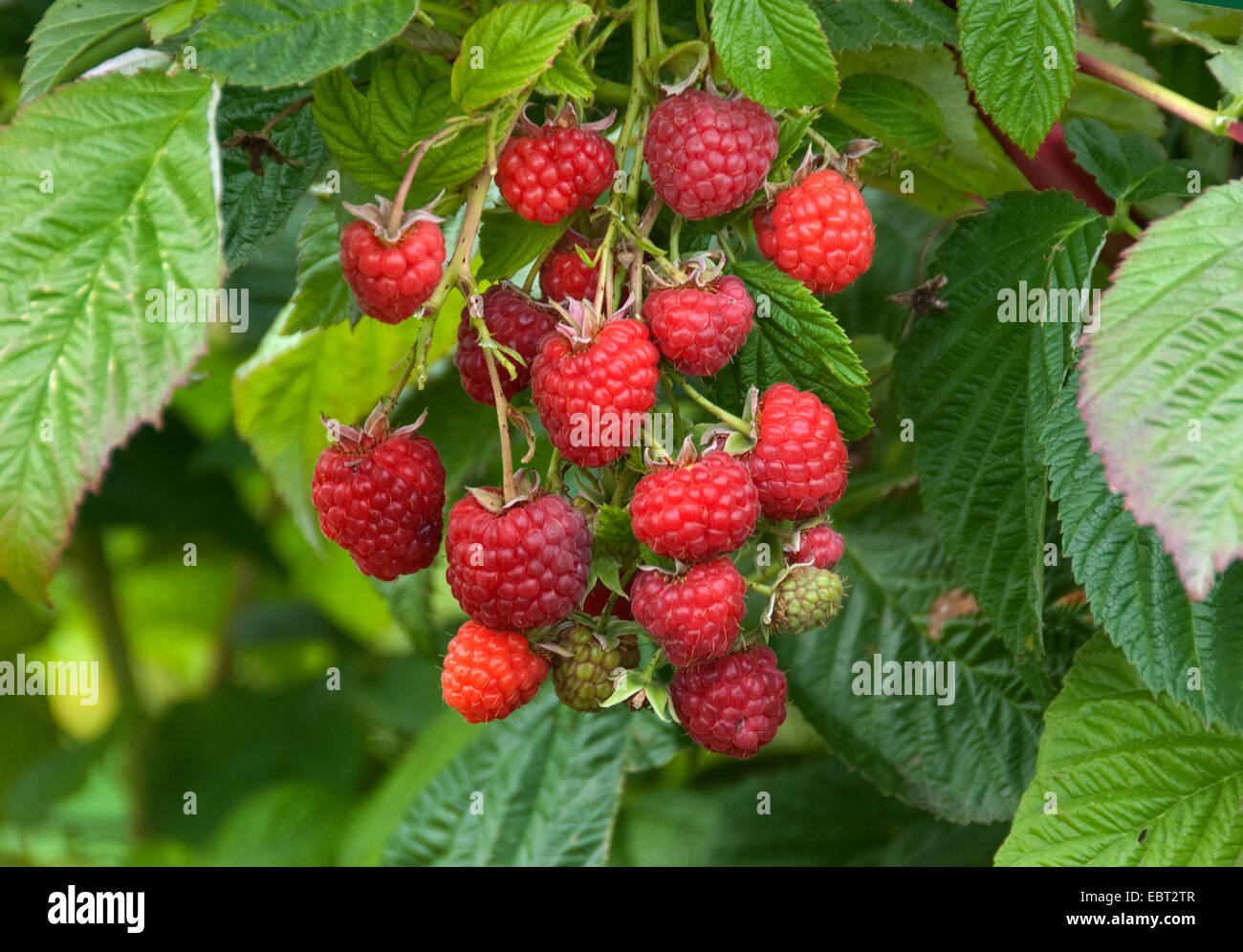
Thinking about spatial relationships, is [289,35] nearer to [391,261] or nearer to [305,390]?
[391,261]

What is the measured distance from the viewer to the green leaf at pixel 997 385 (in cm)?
67

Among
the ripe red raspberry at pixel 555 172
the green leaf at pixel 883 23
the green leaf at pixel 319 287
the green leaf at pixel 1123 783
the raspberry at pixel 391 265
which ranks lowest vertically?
the green leaf at pixel 1123 783

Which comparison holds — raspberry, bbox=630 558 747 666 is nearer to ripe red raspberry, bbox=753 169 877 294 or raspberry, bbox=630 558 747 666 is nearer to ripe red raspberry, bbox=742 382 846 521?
ripe red raspberry, bbox=742 382 846 521

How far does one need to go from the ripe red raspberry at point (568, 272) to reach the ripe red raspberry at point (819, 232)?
3.5 inches

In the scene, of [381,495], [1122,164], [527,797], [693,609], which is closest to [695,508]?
[693,609]

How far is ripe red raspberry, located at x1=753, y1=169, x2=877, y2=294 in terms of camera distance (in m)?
0.55

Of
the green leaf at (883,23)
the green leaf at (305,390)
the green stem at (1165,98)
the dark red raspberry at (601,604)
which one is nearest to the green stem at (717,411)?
the dark red raspberry at (601,604)

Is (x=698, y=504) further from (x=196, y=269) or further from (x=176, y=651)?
(x=176, y=651)

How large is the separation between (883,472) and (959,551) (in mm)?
290

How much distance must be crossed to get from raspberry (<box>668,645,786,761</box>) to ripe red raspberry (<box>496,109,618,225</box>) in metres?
0.23

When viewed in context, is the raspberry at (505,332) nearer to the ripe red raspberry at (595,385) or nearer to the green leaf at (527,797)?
the ripe red raspberry at (595,385)

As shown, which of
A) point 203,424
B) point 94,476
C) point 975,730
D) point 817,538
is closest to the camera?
point 94,476

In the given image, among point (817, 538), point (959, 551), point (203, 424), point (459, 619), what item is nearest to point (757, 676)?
point (817, 538)

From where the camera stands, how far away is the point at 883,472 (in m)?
0.97
